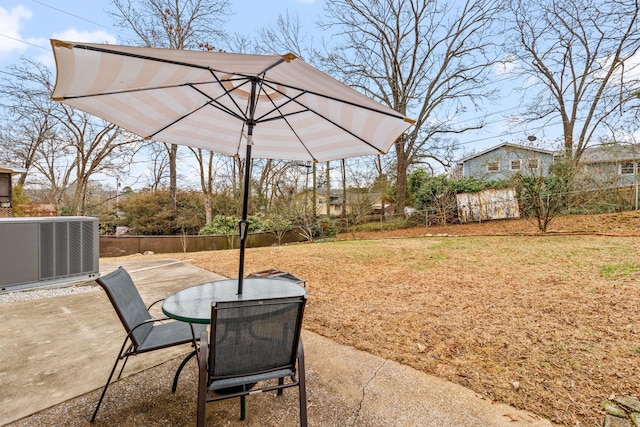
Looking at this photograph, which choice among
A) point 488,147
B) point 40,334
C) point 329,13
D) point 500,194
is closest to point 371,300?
point 40,334

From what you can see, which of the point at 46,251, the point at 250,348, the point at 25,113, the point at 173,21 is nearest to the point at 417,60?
the point at 173,21

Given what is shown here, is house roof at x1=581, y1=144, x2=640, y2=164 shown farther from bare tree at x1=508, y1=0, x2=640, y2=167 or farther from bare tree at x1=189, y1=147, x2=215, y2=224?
bare tree at x1=189, y1=147, x2=215, y2=224

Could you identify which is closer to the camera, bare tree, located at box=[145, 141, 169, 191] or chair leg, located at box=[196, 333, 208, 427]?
chair leg, located at box=[196, 333, 208, 427]

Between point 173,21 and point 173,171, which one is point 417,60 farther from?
point 173,171

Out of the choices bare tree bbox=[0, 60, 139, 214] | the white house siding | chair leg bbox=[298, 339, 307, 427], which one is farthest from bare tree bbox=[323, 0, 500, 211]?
chair leg bbox=[298, 339, 307, 427]

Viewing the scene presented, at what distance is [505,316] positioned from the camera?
3.22 metres

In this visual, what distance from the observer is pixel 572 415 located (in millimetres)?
1771

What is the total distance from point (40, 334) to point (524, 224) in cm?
1282

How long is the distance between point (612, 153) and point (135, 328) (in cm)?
1511

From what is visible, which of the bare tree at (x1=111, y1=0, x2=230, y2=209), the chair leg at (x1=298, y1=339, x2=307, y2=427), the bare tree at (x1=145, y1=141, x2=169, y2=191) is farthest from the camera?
the bare tree at (x1=145, y1=141, x2=169, y2=191)

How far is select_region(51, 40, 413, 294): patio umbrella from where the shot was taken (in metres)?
1.68

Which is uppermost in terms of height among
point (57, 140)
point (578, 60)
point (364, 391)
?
point (578, 60)

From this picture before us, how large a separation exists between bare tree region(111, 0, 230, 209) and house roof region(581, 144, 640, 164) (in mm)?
16092

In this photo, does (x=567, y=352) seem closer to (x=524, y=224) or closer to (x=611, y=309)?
(x=611, y=309)
